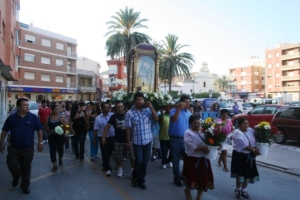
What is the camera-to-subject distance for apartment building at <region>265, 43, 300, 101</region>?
58.1m

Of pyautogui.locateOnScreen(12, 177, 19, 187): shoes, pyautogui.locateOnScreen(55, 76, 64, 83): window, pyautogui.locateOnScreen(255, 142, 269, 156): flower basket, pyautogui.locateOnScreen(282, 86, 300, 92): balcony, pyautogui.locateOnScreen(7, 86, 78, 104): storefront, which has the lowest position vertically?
pyautogui.locateOnScreen(12, 177, 19, 187): shoes

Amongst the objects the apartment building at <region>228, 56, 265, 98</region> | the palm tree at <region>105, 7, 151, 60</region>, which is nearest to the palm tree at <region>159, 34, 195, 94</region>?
the palm tree at <region>105, 7, 151, 60</region>

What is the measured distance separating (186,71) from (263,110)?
20544mm

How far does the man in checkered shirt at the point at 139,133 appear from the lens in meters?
5.27

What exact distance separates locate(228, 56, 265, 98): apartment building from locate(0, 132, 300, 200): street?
72407 millimetres

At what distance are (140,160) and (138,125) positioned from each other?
70cm

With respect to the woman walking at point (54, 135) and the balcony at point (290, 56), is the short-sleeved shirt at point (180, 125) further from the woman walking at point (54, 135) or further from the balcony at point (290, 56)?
the balcony at point (290, 56)

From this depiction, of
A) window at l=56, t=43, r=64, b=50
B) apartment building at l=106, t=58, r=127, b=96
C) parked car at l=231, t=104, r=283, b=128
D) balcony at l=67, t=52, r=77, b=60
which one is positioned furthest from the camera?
apartment building at l=106, t=58, r=127, b=96

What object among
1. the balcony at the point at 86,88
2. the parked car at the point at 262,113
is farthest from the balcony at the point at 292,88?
the parked car at the point at 262,113

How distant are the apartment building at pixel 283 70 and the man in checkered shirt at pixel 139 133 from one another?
60.5 m

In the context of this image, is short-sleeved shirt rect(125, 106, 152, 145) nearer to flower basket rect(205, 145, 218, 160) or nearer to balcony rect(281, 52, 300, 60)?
flower basket rect(205, 145, 218, 160)

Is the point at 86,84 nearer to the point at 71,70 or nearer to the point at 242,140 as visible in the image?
the point at 71,70

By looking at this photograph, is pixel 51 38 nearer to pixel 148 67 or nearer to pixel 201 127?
pixel 148 67

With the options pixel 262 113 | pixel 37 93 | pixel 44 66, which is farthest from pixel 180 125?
pixel 44 66
